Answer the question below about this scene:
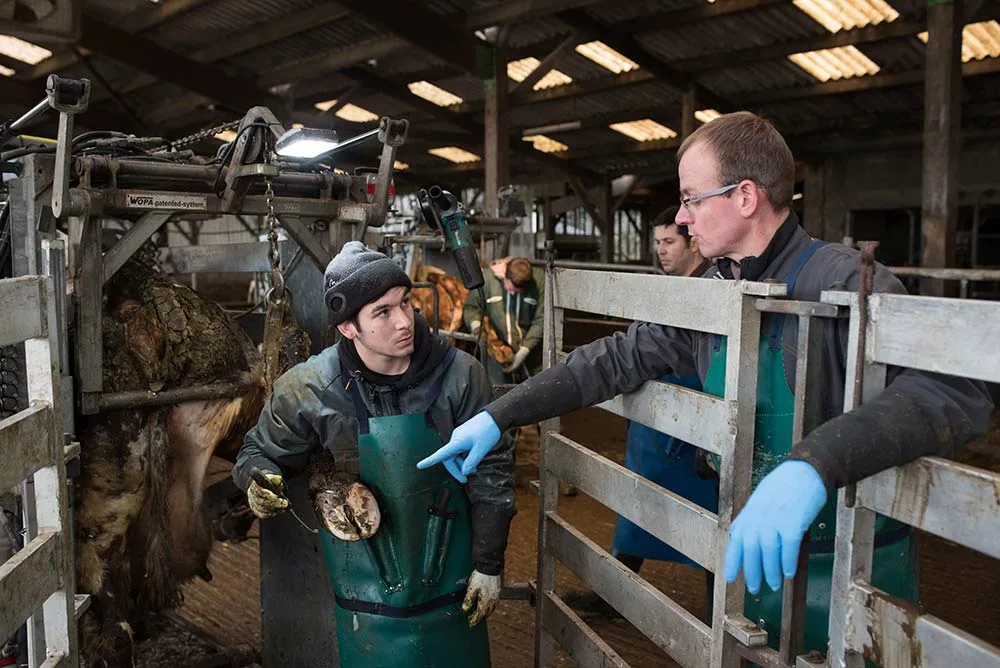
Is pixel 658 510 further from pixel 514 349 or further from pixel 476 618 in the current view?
pixel 514 349

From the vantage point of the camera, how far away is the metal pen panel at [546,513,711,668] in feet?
6.58

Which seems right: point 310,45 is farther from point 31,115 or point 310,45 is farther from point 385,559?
point 385,559

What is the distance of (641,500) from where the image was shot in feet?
7.32

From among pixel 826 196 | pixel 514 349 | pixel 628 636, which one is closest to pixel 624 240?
pixel 826 196

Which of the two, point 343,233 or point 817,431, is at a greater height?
point 343,233

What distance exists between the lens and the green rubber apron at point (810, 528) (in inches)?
74.5

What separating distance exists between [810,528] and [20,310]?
5.93ft

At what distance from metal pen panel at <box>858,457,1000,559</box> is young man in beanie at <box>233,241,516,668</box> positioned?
1.27 meters

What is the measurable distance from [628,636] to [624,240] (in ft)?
64.1

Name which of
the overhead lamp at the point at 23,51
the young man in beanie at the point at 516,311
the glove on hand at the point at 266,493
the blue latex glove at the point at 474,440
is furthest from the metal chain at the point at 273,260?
the overhead lamp at the point at 23,51

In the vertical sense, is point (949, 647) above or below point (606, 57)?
below

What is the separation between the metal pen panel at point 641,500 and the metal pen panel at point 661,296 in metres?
0.44

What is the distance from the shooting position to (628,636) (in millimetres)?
3963

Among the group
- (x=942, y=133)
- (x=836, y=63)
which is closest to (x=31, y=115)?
(x=942, y=133)
